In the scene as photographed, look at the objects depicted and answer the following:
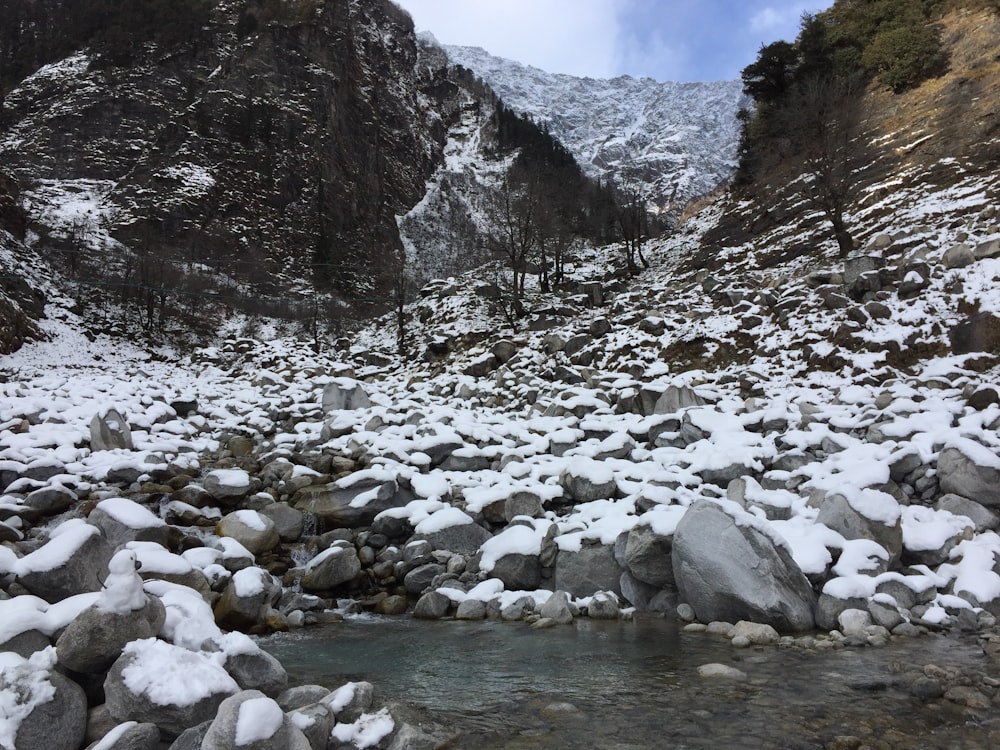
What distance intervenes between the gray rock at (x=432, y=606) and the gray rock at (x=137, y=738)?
427 centimetres

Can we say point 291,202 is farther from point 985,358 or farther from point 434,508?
point 985,358

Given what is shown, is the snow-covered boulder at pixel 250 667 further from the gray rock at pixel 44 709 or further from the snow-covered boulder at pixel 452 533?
the snow-covered boulder at pixel 452 533

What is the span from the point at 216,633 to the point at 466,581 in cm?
425

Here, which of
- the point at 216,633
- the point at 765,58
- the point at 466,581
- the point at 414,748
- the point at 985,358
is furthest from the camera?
the point at 765,58

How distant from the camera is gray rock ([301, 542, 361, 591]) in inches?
309

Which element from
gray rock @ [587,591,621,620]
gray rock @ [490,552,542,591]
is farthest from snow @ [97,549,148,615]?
gray rock @ [587,591,621,620]

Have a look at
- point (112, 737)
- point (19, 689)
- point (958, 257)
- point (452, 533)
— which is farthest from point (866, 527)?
point (958, 257)

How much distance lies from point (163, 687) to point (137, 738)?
256mm

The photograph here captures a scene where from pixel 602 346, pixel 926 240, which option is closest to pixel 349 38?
pixel 602 346

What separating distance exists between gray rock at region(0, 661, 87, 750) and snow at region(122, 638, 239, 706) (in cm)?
34

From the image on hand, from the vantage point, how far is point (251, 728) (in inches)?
114

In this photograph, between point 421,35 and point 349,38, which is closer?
point 349,38

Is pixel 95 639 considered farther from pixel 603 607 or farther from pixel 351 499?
pixel 351 499

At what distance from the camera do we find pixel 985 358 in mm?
10125
